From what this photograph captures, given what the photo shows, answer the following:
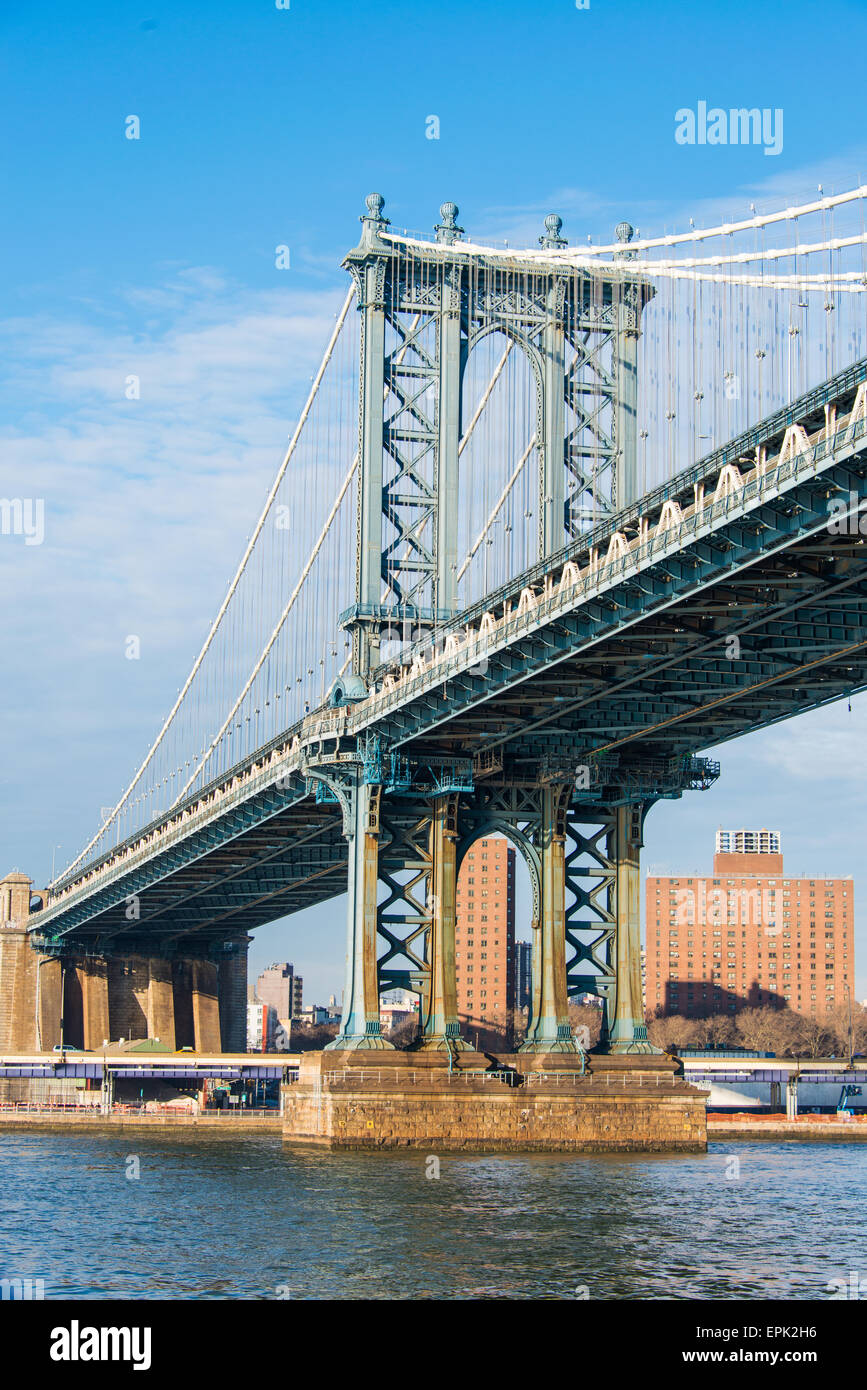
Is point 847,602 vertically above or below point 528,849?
above

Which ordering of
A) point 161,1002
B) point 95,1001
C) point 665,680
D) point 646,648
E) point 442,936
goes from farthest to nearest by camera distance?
point 95,1001 < point 161,1002 < point 442,936 < point 665,680 < point 646,648

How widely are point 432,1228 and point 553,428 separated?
129ft

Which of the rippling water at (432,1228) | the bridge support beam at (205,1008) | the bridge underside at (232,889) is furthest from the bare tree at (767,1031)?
the rippling water at (432,1228)

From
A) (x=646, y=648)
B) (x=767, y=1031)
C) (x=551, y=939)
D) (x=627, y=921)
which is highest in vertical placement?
(x=646, y=648)

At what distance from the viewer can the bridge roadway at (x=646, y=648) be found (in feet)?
154

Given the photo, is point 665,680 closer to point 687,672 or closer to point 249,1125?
point 687,672

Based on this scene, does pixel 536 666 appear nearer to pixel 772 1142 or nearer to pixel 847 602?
pixel 847 602

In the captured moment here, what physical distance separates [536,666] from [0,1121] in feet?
205

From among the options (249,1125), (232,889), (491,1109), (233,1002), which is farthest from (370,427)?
(233,1002)

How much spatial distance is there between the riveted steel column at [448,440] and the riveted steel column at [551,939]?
330 inches

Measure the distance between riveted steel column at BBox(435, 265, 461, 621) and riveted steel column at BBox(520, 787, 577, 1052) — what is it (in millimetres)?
8379

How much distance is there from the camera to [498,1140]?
227 feet

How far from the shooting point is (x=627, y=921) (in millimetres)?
76312
